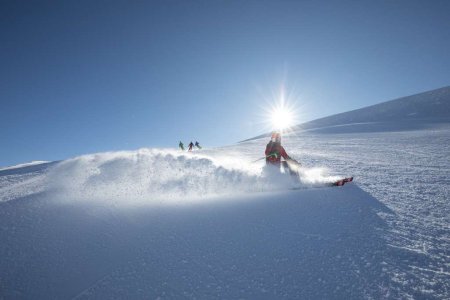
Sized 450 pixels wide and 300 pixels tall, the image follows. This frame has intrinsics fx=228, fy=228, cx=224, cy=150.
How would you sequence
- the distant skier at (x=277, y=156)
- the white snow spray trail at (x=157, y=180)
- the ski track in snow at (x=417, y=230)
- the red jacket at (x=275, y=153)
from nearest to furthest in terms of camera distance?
the ski track in snow at (x=417, y=230) → the white snow spray trail at (x=157, y=180) → the distant skier at (x=277, y=156) → the red jacket at (x=275, y=153)

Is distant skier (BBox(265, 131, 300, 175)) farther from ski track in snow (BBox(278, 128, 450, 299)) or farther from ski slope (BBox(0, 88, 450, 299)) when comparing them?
ski track in snow (BBox(278, 128, 450, 299))

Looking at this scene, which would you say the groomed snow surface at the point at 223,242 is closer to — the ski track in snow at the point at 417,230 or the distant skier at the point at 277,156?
the ski track in snow at the point at 417,230

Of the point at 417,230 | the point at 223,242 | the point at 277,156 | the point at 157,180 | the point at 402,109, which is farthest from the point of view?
the point at 402,109

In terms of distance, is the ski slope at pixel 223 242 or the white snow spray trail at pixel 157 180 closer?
the ski slope at pixel 223 242

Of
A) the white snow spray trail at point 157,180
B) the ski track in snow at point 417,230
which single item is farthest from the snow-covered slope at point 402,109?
the white snow spray trail at point 157,180

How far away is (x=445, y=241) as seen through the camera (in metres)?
2.70

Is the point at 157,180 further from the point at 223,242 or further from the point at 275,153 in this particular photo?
the point at 275,153

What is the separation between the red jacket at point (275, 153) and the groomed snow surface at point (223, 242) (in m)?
2.37

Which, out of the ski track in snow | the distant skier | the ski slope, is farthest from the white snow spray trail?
the ski track in snow

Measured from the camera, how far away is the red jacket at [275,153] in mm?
7440

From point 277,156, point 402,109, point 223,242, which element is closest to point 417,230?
point 223,242

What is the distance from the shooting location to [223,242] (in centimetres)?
280

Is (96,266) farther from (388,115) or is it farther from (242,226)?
(388,115)

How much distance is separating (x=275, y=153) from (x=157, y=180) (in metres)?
4.01
